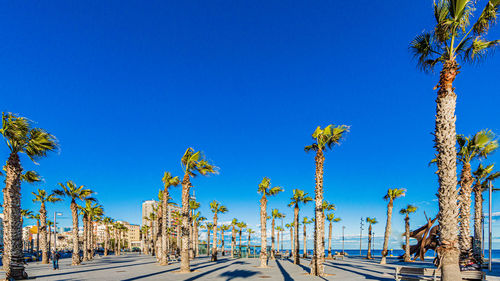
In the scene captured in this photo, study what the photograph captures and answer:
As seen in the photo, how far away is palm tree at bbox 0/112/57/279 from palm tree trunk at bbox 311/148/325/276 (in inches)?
739

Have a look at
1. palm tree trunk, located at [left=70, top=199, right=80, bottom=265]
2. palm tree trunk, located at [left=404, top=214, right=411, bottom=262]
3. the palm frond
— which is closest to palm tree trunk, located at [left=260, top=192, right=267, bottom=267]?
palm tree trunk, located at [left=70, top=199, right=80, bottom=265]

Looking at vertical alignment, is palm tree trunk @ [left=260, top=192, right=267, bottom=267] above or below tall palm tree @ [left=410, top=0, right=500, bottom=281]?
below

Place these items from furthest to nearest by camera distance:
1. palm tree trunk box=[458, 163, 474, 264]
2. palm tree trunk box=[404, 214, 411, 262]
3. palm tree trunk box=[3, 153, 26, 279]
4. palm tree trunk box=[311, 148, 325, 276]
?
1. palm tree trunk box=[404, 214, 411, 262]
2. palm tree trunk box=[311, 148, 325, 276]
3. palm tree trunk box=[458, 163, 474, 264]
4. palm tree trunk box=[3, 153, 26, 279]

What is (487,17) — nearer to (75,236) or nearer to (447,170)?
(447,170)

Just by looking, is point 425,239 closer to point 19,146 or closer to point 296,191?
point 296,191

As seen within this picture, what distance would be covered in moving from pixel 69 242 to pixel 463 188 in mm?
231788

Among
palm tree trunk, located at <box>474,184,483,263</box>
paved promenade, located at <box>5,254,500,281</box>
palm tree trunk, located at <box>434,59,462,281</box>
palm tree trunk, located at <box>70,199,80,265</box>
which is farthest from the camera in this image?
palm tree trunk, located at <box>70,199,80,265</box>

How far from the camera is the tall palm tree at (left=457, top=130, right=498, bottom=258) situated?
18609mm

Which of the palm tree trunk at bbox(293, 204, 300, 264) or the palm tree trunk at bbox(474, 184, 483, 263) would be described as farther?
the palm tree trunk at bbox(293, 204, 300, 264)

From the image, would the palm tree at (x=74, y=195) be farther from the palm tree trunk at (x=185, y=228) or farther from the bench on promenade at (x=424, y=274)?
the bench on promenade at (x=424, y=274)

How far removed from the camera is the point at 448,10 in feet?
30.5

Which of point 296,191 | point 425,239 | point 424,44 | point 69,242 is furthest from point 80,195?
point 69,242

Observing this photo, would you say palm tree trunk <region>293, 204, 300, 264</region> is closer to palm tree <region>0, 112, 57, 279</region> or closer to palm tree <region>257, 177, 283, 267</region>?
palm tree <region>257, 177, 283, 267</region>

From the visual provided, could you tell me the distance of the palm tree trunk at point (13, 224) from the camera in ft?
51.3
